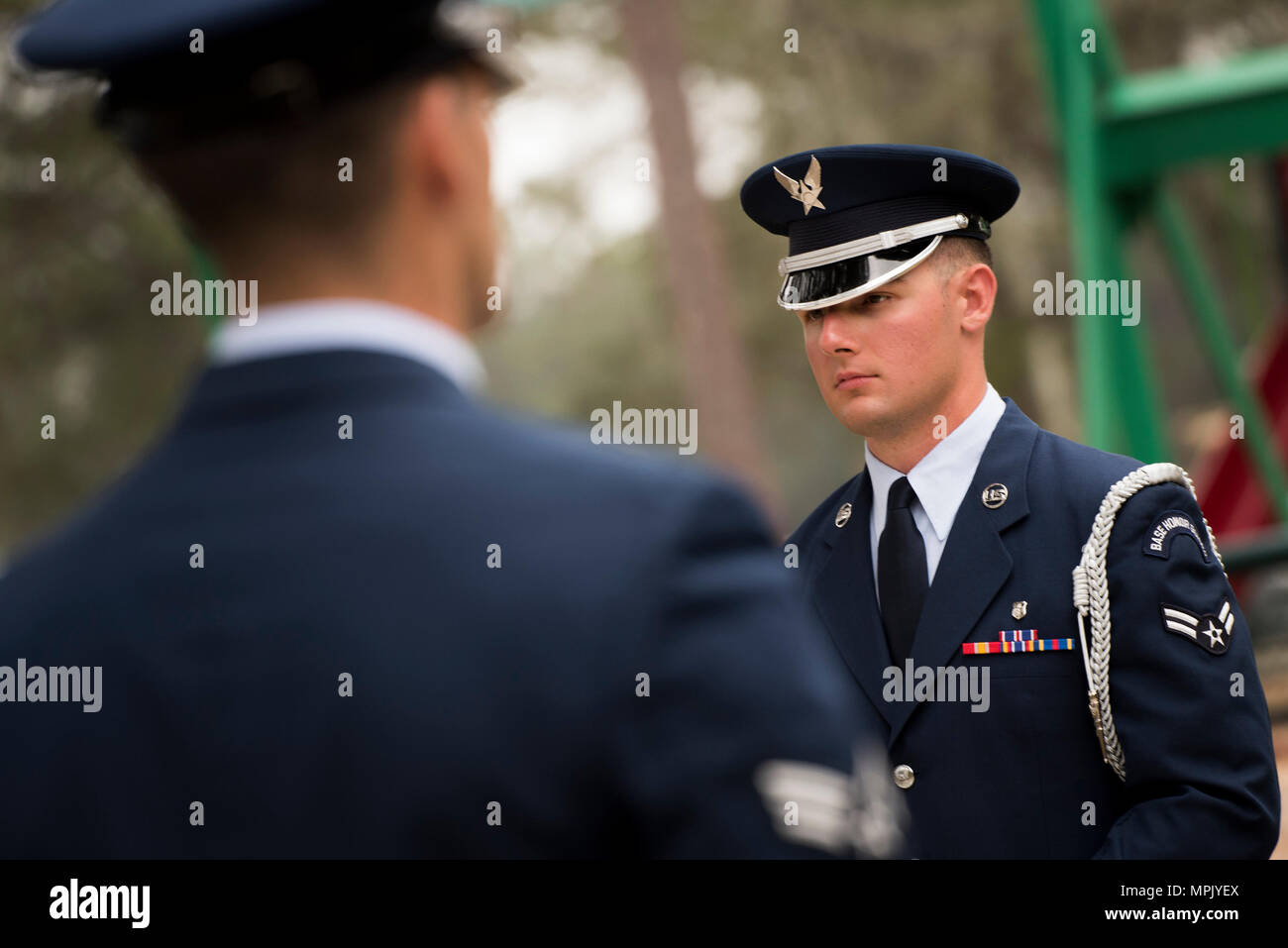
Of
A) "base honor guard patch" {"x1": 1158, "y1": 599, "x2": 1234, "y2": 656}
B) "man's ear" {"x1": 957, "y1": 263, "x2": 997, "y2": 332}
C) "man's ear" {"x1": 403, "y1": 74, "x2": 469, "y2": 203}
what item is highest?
"man's ear" {"x1": 957, "y1": 263, "x2": 997, "y2": 332}

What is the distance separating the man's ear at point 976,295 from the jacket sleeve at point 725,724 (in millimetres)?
1276

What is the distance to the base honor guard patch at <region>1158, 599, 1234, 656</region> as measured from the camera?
194 cm

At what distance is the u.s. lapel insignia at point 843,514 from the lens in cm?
229

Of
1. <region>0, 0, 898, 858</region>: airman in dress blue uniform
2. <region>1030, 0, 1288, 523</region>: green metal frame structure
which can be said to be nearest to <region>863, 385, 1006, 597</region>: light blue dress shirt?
<region>0, 0, 898, 858</region>: airman in dress blue uniform

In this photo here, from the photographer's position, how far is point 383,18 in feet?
3.47

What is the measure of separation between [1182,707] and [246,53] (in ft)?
4.79

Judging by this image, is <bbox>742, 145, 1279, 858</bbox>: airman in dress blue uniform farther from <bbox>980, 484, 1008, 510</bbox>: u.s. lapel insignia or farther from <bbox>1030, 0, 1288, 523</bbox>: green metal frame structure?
<bbox>1030, 0, 1288, 523</bbox>: green metal frame structure

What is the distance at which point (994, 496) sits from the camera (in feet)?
7.09

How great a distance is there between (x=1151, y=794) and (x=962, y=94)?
37.8 ft

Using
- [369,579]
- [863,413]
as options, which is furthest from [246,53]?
[863,413]

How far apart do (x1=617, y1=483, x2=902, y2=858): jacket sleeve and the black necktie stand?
117 cm

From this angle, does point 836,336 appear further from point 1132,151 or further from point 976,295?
point 1132,151

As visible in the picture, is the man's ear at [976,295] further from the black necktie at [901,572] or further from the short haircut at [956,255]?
the black necktie at [901,572]
